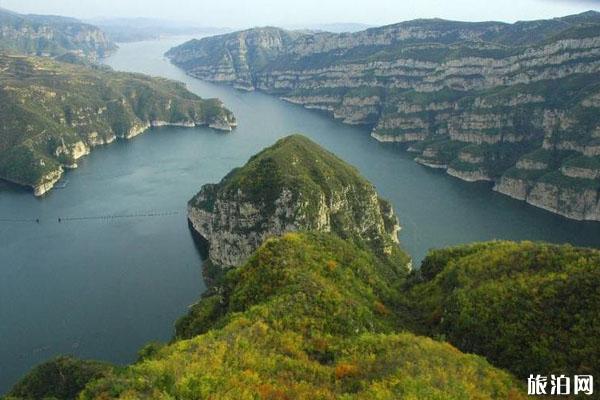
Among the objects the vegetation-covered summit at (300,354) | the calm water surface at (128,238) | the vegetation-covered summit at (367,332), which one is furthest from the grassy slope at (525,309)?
the calm water surface at (128,238)

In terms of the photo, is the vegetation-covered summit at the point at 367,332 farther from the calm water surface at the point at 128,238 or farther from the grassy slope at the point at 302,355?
the calm water surface at the point at 128,238

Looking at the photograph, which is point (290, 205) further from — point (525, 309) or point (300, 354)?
point (525, 309)

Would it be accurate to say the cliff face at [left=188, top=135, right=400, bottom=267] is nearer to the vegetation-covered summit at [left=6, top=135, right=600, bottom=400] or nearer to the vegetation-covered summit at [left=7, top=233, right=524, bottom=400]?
the vegetation-covered summit at [left=6, top=135, right=600, bottom=400]

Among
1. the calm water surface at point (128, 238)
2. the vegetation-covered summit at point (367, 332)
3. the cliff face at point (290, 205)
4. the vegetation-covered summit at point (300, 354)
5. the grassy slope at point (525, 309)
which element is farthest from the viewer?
the cliff face at point (290, 205)

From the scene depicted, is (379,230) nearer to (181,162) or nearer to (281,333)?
(281,333)

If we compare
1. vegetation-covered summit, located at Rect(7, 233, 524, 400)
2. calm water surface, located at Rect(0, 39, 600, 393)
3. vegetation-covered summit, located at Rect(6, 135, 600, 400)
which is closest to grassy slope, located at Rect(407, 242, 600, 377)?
vegetation-covered summit, located at Rect(6, 135, 600, 400)
